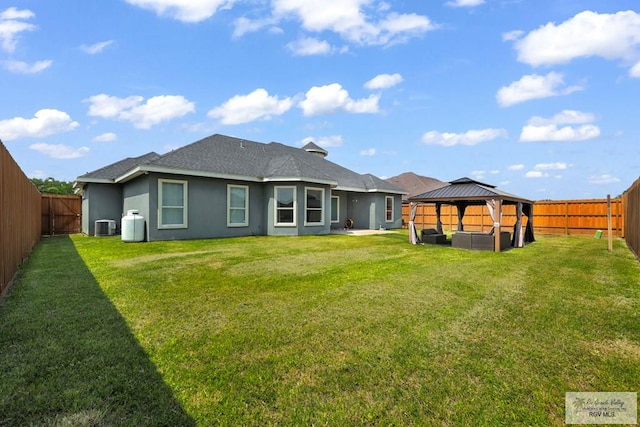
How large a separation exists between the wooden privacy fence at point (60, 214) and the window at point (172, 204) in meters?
8.97

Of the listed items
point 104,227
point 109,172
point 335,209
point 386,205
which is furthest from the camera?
point 386,205

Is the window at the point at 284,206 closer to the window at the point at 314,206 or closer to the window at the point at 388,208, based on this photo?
the window at the point at 314,206

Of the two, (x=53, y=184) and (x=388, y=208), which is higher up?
(x=53, y=184)

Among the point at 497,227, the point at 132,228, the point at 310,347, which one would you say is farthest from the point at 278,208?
the point at 310,347

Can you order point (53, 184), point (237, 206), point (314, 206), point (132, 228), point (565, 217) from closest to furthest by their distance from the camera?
point (132, 228)
point (237, 206)
point (314, 206)
point (565, 217)
point (53, 184)

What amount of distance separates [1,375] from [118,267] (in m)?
5.06

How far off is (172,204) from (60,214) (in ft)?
30.4

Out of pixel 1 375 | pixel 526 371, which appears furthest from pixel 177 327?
pixel 526 371

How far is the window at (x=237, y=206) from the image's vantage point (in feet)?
46.2

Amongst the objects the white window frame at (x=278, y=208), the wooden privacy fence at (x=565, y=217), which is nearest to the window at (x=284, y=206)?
the white window frame at (x=278, y=208)

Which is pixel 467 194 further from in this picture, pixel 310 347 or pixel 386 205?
pixel 310 347

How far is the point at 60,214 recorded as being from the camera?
1683 cm

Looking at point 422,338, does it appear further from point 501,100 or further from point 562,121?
point 562,121

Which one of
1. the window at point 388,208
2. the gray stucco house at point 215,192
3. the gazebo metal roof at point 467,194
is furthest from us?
the window at point 388,208
